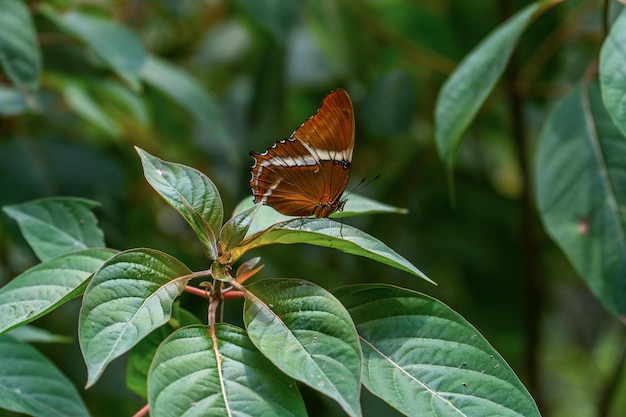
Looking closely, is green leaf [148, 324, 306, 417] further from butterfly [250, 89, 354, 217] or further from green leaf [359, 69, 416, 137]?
green leaf [359, 69, 416, 137]

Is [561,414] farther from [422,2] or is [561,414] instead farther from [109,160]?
[109,160]

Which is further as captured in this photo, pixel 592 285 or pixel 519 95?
pixel 519 95

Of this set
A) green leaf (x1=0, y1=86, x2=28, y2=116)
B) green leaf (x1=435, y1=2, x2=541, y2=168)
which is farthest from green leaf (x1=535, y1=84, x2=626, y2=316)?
green leaf (x1=0, y1=86, x2=28, y2=116)

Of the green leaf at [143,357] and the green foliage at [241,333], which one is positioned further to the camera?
the green leaf at [143,357]

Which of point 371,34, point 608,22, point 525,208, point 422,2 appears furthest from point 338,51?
point 608,22

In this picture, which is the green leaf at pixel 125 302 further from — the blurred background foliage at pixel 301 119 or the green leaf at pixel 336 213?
the blurred background foliage at pixel 301 119

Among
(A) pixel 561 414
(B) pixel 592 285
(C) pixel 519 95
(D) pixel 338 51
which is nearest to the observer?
(B) pixel 592 285

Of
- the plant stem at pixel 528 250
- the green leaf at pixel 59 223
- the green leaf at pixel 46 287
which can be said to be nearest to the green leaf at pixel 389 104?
the plant stem at pixel 528 250
